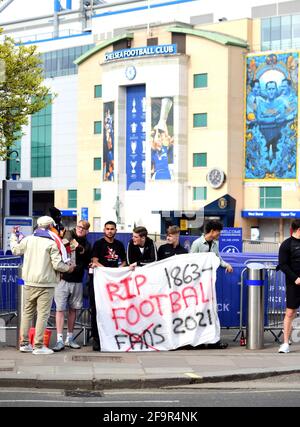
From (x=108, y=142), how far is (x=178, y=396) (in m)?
73.5

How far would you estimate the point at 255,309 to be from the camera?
1360 cm

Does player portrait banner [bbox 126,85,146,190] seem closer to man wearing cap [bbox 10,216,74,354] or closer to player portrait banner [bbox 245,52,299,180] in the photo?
player portrait banner [bbox 245,52,299,180]

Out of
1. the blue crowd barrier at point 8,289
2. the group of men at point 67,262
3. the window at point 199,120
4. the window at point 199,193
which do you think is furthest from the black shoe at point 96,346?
the window at point 199,120

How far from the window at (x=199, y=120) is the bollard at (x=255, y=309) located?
6404 cm

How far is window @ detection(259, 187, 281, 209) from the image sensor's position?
246ft

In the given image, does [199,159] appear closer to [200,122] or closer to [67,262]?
[200,122]

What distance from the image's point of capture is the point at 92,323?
524 inches

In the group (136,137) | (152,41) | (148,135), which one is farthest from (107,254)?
(152,41)

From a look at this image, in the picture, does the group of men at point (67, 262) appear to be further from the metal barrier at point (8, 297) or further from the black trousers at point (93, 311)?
the metal barrier at point (8, 297)

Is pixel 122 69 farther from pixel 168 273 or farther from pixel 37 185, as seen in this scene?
pixel 168 273

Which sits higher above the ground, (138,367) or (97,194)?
(97,194)

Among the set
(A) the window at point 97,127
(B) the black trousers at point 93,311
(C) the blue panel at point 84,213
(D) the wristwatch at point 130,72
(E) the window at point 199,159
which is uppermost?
(D) the wristwatch at point 130,72

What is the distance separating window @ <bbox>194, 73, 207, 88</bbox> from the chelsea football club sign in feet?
9.34

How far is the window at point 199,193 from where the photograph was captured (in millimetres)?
76625
